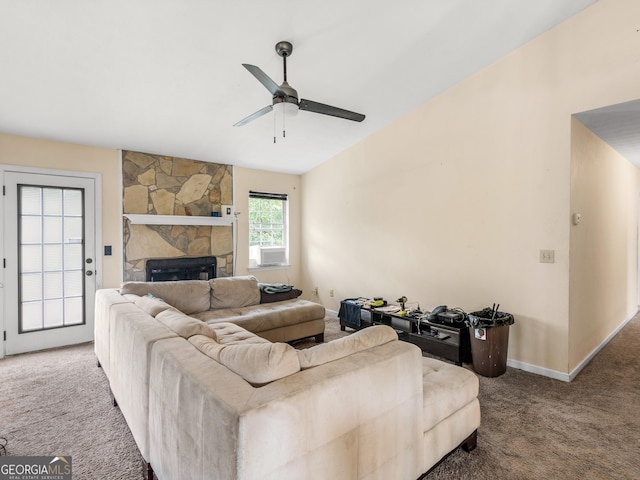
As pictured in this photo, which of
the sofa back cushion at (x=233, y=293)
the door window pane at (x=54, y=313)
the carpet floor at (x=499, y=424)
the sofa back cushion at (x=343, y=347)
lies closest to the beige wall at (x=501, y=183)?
the carpet floor at (x=499, y=424)

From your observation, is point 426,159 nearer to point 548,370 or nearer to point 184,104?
point 548,370

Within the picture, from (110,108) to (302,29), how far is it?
209cm

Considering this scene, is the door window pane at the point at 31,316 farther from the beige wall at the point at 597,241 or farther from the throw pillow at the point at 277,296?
the beige wall at the point at 597,241

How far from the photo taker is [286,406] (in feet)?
3.47

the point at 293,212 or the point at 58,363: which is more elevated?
the point at 293,212

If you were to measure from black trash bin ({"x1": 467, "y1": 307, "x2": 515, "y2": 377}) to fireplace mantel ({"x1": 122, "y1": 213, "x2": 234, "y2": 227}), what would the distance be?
11.7 feet

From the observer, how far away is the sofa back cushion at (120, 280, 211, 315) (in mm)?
Answer: 3373

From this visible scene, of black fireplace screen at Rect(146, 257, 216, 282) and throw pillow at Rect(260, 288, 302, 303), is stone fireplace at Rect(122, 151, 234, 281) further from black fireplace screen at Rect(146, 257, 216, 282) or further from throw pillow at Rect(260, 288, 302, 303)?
throw pillow at Rect(260, 288, 302, 303)

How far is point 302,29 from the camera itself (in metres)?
2.54

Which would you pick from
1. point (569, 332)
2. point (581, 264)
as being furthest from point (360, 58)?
point (569, 332)

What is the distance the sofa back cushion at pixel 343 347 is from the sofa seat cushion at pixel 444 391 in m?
0.40

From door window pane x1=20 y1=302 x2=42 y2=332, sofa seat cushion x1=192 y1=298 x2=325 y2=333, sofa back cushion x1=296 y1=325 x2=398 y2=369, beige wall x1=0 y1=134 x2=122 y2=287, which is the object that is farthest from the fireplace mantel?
sofa back cushion x1=296 y1=325 x2=398 y2=369

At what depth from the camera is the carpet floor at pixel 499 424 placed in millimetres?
1825

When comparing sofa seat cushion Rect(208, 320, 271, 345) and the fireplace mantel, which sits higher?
the fireplace mantel
